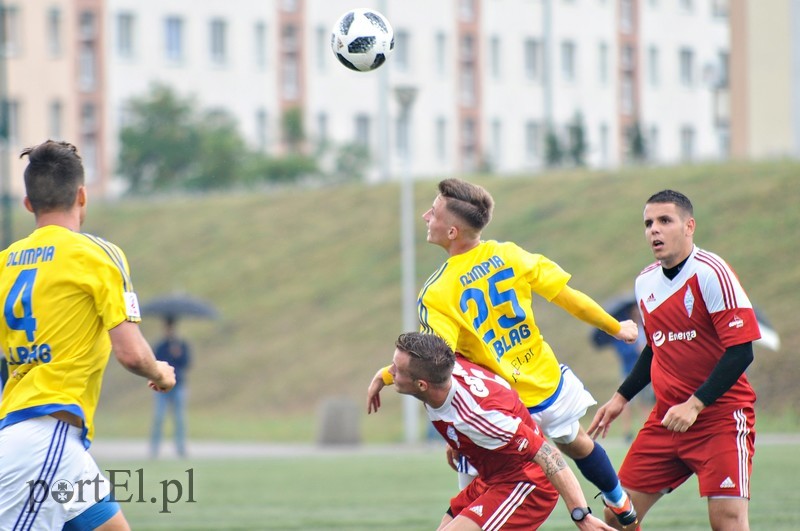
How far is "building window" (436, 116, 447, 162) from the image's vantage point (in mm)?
72000

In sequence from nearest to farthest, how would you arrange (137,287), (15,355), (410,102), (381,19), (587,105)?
(15,355) < (381,19) < (410,102) < (137,287) < (587,105)

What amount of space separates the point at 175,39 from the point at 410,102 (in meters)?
45.9

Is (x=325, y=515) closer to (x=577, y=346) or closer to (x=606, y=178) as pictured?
(x=577, y=346)

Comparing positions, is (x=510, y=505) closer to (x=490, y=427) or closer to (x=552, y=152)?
(x=490, y=427)

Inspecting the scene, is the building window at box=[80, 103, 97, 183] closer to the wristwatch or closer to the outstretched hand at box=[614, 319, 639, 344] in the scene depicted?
the outstretched hand at box=[614, 319, 639, 344]

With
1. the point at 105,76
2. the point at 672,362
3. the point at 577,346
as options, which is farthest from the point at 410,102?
the point at 105,76

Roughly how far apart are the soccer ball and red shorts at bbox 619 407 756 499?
338cm

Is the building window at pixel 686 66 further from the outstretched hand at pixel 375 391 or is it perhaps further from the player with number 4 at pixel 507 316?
the outstretched hand at pixel 375 391

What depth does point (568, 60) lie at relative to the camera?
246 ft

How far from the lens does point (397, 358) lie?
6727 mm

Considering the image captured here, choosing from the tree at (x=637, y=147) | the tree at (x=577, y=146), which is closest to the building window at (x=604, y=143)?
the tree at (x=577, y=146)

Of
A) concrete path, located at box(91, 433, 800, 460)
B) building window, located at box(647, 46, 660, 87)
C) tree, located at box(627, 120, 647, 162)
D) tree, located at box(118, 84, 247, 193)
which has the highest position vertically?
building window, located at box(647, 46, 660, 87)

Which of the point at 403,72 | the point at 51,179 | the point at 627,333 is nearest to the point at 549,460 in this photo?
the point at 627,333

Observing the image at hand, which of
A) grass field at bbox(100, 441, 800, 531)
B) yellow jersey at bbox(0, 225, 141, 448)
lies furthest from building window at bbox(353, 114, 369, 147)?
yellow jersey at bbox(0, 225, 141, 448)
